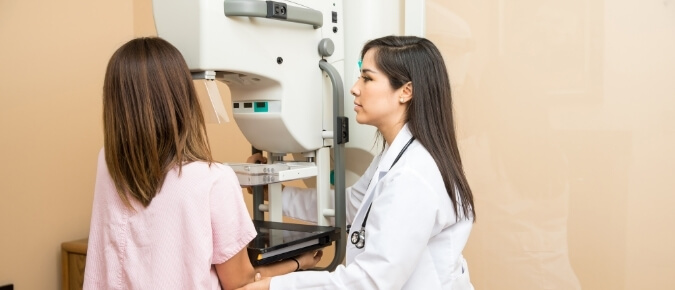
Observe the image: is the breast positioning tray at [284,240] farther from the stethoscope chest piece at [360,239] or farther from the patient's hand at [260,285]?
the stethoscope chest piece at [360,239]

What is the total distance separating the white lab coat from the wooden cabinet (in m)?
1.43

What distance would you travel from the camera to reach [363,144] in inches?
83.9

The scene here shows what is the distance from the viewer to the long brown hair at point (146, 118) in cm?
141

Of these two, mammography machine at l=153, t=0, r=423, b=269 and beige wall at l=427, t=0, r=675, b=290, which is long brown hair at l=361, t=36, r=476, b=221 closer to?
mammography machine at l=153, t=0, r=423, b=269

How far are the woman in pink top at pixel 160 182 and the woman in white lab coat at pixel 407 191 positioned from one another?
0.18m

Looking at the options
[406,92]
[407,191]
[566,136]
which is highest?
[406,92]

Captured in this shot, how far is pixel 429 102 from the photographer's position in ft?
5.33

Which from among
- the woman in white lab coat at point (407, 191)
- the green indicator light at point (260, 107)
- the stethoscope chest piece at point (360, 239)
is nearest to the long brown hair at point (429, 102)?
the woman in white lab coat at point (407, 191)

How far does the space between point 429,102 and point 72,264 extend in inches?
69.9

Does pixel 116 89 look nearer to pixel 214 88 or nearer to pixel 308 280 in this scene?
pixel 214 88

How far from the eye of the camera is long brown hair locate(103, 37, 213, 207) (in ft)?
4.64

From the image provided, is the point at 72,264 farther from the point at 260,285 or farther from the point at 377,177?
the point at 377,177

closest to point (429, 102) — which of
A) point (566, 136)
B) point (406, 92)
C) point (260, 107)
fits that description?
point (406, 92)

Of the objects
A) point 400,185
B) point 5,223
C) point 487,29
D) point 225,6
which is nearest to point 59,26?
point 5,223
